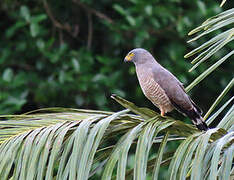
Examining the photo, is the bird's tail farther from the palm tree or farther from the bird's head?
the bird's head

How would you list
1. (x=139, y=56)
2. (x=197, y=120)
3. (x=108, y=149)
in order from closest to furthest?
(x=108, y=149)
(x=197, y=120)
(x=139, y=56)

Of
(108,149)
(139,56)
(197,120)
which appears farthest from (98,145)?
(139,56)

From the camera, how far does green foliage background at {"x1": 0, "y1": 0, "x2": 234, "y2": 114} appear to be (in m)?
6.00

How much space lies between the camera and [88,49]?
641 cm

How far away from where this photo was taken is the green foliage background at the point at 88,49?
19.7ft

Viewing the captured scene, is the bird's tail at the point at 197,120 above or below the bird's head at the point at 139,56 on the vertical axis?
below

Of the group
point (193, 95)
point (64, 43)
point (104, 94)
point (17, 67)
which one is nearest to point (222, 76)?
point (193, 95)

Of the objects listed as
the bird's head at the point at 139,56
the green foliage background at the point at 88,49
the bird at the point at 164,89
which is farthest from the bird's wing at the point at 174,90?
the green foliage background at the point at 88,49

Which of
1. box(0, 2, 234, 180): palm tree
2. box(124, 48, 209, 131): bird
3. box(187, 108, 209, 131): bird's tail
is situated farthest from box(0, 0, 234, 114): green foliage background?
box(0, 2, 234, 180): palm tree

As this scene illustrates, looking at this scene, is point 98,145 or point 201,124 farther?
point 201,124

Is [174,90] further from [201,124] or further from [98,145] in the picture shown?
[98,145]

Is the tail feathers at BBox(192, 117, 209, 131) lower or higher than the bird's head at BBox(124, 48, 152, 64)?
lower

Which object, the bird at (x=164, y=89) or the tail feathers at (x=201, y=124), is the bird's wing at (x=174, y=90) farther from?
the tail feathers at (x=201, y=124)

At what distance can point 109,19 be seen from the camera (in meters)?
6.36
